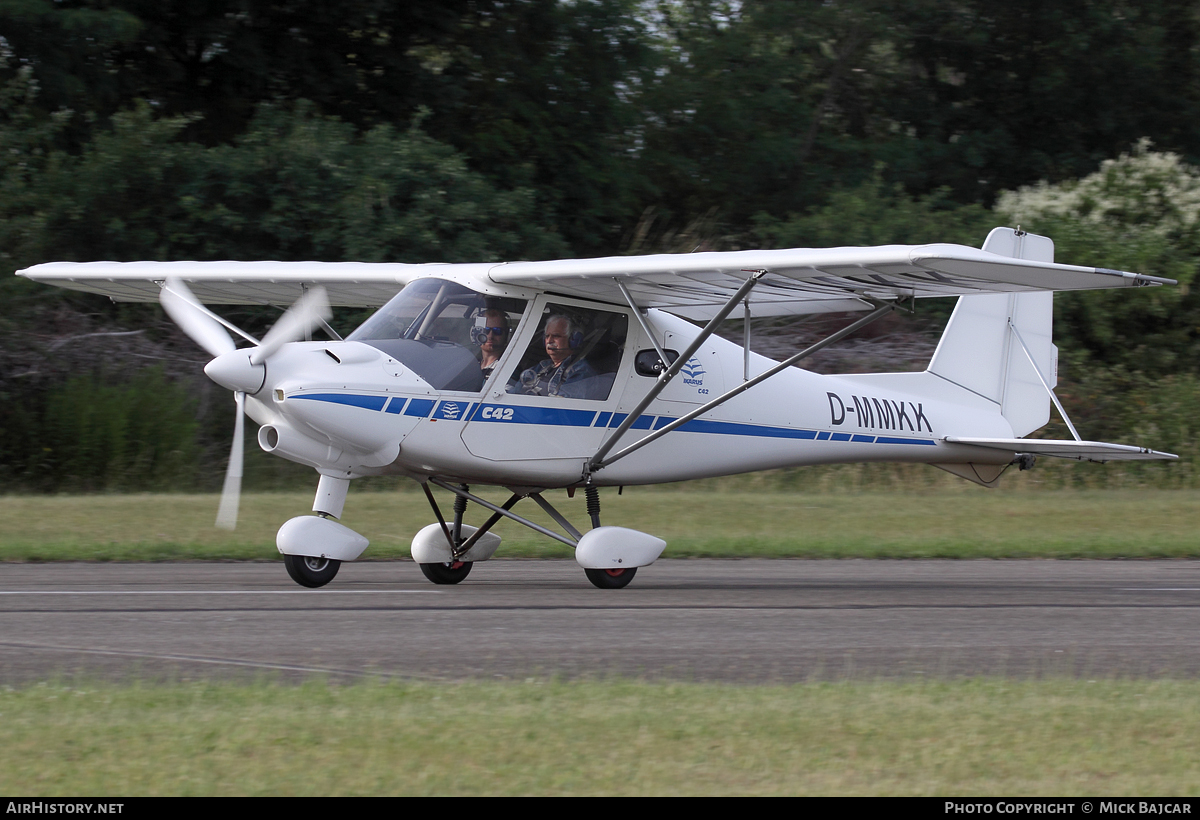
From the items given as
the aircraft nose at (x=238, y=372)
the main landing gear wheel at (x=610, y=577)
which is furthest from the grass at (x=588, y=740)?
the main landing gear wheel at (x=610, y=577)

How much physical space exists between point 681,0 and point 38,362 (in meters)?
23.0

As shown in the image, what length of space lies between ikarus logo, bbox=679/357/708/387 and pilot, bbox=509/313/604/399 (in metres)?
0.89

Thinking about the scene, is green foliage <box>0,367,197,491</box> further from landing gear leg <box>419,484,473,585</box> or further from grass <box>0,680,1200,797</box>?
grass <box>0,680,1200,797</box>

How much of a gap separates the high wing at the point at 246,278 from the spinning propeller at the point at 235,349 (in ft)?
1.83

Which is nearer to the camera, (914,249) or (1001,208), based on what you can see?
(914,249)

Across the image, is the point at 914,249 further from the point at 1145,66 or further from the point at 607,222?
the point at 1145,66

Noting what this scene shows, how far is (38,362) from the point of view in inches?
728

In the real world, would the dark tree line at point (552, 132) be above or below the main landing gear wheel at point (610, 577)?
above

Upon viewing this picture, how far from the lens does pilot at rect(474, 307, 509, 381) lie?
31.0 feet

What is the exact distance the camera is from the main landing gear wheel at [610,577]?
9828 mm

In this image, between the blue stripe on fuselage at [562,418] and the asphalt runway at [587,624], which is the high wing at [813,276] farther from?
the asphalt runway at [587,624]

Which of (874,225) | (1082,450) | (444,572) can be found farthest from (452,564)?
(874,225)
